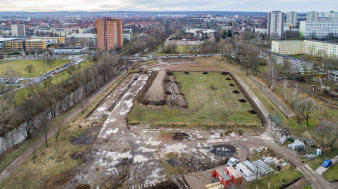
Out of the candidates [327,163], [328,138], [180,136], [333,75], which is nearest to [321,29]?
→ [333,75]

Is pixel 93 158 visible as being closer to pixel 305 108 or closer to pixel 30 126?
pixel 30 126

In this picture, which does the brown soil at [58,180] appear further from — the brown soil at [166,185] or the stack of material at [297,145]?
the stack of material at [297,145]

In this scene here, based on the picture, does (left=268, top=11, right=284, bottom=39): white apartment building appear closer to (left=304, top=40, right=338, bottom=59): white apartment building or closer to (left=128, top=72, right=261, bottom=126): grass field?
(left=304, top=40, right=338, bottom=59): white apartment building

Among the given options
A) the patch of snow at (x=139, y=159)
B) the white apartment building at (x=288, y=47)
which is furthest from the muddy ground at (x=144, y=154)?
the white apartment building at (x=288, y=47)

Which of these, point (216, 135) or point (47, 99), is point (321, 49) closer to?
point (216, 135)

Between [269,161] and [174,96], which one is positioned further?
[174,96]

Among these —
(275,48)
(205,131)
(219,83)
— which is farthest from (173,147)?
(275,48)
